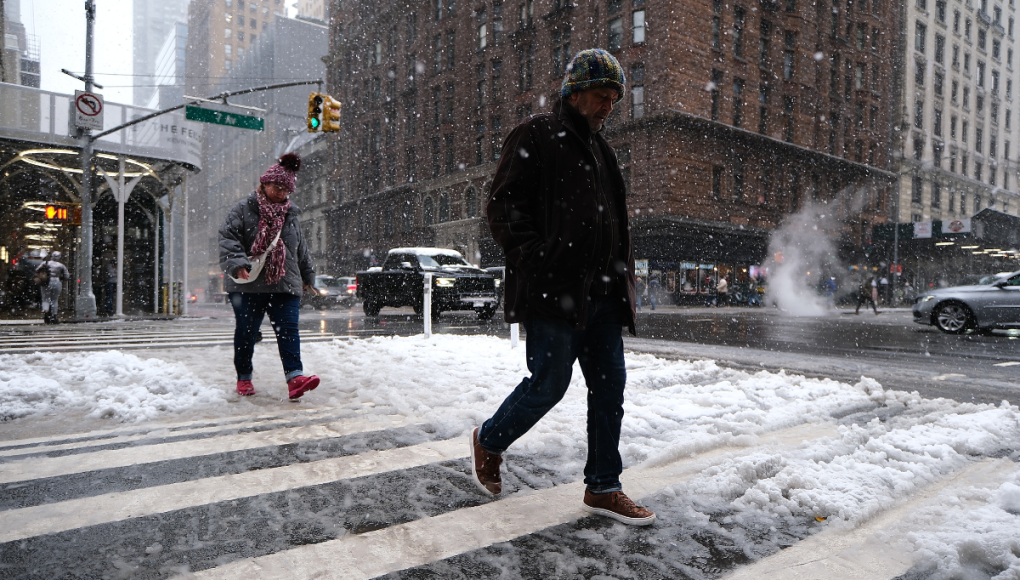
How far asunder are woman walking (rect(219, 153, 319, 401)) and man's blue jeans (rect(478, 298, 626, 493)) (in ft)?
Result: 8.55

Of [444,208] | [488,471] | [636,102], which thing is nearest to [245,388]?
[488,471]

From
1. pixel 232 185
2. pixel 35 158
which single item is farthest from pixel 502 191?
pixel 232 185

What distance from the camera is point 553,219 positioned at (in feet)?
8.43

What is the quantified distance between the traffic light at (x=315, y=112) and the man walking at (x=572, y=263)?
1477cm

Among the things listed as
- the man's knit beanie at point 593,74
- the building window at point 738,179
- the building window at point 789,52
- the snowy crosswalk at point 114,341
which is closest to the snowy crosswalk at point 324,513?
the man's knit beanie at point 593,74

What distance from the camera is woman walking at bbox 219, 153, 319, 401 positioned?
15.9ft

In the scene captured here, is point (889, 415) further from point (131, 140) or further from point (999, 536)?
point (131, 140)

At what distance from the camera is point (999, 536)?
2281 mm

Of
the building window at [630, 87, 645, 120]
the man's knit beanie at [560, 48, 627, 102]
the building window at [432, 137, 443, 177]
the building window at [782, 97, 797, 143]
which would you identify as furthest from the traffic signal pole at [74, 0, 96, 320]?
the building window at [782, 97, 797, 143]

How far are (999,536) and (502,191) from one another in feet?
7.10

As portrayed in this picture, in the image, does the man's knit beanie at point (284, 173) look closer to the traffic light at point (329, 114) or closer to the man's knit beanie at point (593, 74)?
the man's knit beanie at point (593, 74)

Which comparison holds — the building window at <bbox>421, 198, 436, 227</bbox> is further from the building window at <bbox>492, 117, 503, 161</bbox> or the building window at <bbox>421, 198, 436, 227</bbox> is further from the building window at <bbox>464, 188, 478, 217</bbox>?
the building window at <bbox>492, 117, 503, 161</bbox>

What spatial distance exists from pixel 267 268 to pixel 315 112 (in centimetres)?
1265

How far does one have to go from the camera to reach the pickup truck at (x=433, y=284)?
53.3 ft
